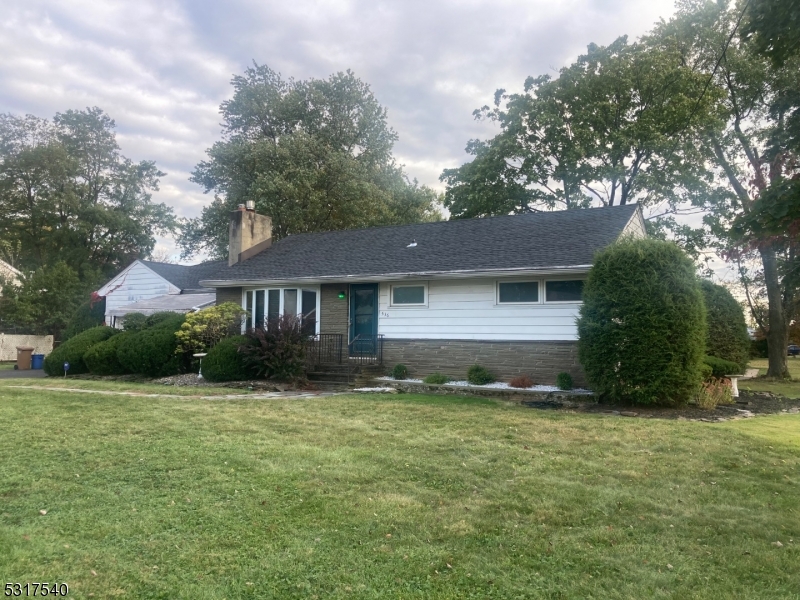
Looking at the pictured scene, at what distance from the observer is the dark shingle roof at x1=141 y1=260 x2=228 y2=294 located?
25.2m

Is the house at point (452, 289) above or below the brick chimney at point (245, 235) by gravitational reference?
below

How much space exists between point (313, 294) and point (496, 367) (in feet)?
20.5

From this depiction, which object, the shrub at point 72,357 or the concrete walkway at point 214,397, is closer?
the concrete walkway at point 214,397

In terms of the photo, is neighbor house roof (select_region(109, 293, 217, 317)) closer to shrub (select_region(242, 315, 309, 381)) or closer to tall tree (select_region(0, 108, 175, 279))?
shrub (select_region(242, 315, 309, 381))

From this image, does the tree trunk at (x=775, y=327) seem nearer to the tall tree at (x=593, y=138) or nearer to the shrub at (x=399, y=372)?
the tall tree at (x=593, y=138)

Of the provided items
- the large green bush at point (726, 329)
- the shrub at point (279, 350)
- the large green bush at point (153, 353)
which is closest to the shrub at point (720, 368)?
the large green bush at point (726, 329)

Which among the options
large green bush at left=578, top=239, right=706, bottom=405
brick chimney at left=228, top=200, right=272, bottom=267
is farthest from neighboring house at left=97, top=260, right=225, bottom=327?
large green bush at left=578, top=239, right=706, bottom=405

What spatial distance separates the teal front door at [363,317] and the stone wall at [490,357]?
0.67 meters

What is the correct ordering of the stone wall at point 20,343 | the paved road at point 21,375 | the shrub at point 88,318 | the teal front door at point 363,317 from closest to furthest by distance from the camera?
the teal front door at point 363,317 → the paved road at point 21,375 → the shrub at point 88,318 → the stone wall at point 20,343

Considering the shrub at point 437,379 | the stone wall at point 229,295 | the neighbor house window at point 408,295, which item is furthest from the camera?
the stone wall at point 229,295

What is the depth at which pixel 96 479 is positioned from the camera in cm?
486

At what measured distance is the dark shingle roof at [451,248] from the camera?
13.2m

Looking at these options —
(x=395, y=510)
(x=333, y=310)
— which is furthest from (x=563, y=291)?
(x=395, y=510)

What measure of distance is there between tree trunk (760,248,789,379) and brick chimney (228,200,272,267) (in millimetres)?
19248
